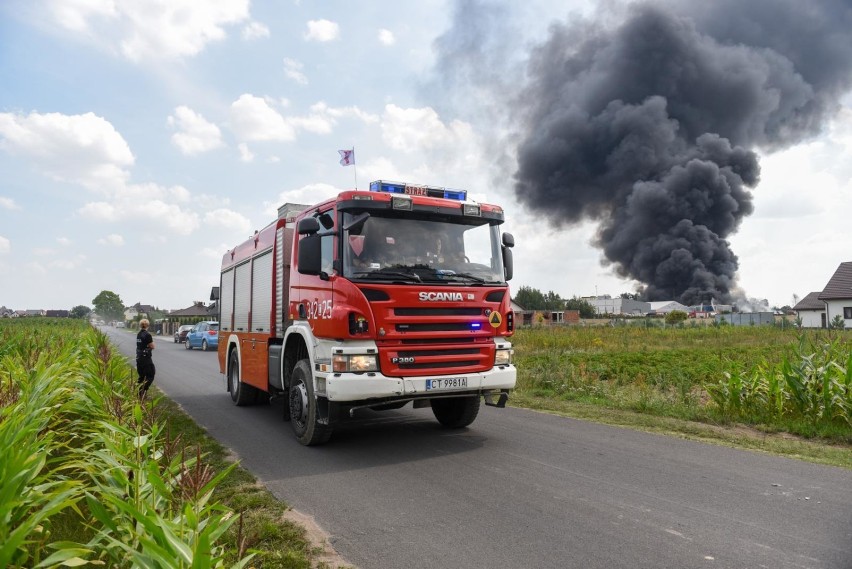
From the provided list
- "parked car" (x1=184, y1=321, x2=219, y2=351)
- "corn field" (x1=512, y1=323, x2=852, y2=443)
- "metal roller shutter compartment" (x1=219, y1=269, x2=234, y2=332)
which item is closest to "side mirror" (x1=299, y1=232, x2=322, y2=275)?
"metal roller shutter compartment" (x1=219, y1=269, x2=234, y2=332)

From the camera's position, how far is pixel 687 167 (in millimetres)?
79125

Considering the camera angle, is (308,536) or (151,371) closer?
(308,536)

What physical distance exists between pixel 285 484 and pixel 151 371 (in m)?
6.47

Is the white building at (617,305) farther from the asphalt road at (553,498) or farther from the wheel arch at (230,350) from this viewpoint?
the asphalt road at (553,498)

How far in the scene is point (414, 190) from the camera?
7324 millimetres

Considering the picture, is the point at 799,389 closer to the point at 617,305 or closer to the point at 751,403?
the point at 751,403

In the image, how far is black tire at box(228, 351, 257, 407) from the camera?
413 inches

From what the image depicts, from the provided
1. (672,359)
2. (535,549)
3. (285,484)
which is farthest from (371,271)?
(672,359)

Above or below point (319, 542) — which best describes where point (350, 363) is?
above

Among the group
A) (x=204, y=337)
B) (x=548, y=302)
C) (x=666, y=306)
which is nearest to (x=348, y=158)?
(x=204, y=337)

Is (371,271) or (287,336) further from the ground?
(371,271)

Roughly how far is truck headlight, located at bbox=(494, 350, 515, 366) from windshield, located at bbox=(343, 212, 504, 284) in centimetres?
89

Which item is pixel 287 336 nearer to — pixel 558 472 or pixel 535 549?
pixel 558 472

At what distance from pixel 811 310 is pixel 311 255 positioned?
245 feet
